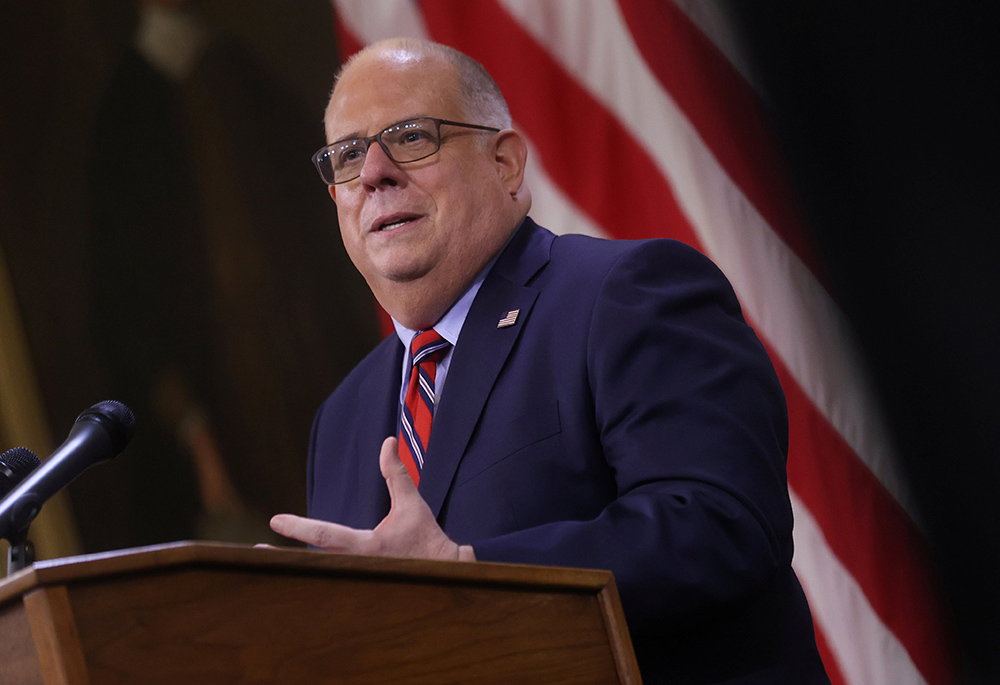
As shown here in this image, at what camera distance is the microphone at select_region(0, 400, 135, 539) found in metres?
0.97

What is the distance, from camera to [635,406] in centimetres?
127

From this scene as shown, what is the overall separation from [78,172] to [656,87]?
4.97 feet

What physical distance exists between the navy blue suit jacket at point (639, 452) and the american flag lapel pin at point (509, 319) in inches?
0.4

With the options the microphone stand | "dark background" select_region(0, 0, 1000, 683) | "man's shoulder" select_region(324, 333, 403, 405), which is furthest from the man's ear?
the microphone stand

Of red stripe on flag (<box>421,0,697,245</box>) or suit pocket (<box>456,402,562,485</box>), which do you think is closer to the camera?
suit pocket (<box>456,402,562,485</box>)

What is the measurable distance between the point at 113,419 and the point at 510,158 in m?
0.91

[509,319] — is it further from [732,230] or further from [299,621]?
[732,230]

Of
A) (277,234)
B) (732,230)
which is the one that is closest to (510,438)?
(732,230)

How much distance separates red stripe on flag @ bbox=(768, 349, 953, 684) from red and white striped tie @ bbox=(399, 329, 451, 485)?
0.99 metres

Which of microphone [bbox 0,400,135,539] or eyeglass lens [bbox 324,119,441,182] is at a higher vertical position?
eyeglass lens [bbox 324,119,441,182]

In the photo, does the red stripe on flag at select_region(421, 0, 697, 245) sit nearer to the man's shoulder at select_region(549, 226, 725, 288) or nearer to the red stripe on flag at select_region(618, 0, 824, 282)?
the red stripe on flag at select_region(618, 0, 824, 282)

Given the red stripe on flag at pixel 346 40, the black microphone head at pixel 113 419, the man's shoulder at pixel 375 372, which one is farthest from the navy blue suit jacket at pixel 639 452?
the red stripe on flag at pixel 346 40

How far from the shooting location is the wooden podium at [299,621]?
2.00ft

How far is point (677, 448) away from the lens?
3.98 ft
